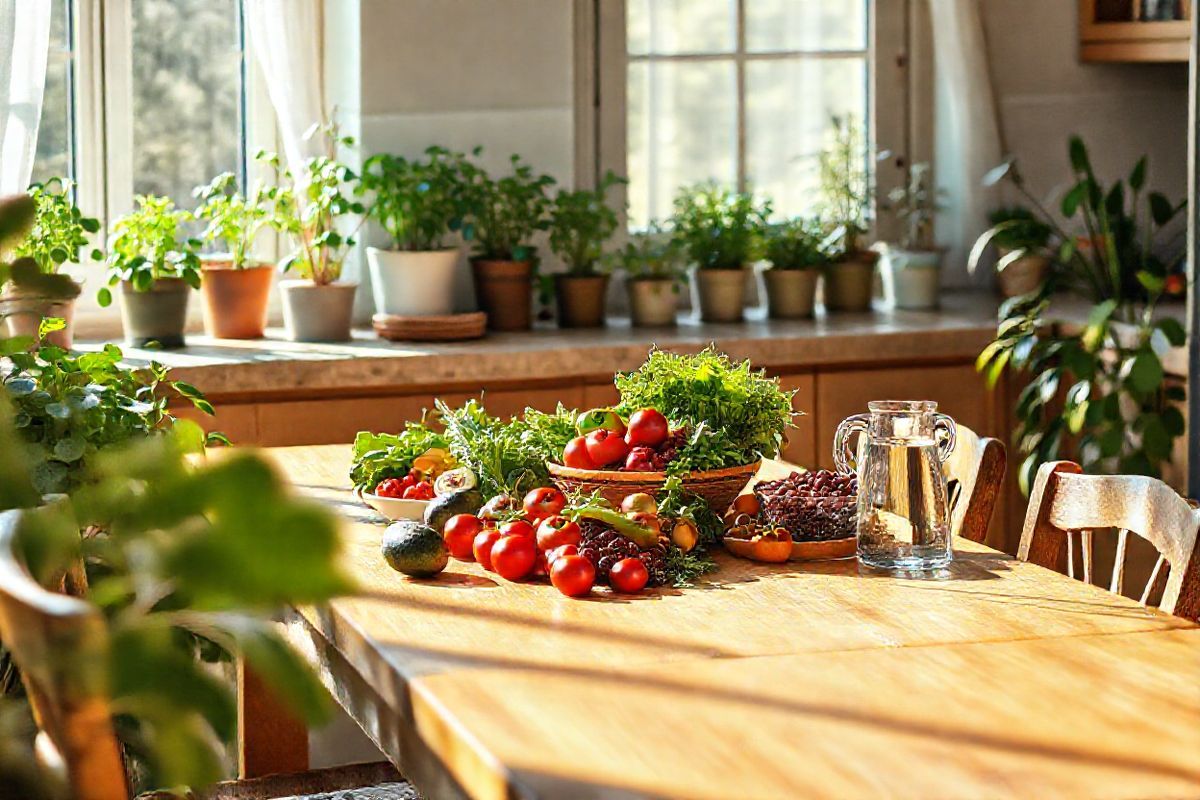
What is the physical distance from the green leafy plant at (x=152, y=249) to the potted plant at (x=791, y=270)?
Answer: 1.42m

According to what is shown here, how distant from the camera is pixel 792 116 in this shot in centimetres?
437

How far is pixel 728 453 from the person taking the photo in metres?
2.05

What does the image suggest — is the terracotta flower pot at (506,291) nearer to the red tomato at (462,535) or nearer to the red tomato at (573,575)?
the red tomato at (462,535)

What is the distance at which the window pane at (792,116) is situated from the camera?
435cm

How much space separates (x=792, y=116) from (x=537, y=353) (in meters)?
1.25

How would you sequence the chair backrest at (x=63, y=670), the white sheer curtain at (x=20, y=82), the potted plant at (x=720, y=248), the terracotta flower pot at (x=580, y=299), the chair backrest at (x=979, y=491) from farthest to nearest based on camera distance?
the potted plant at (x=720, y=248), the terracotta flower pot at (x=580, y=299), the white sheer curtain at (x=20, y=82), the chair backrest at (x=979, y=491), the chair backrest at (x=63, y=670)

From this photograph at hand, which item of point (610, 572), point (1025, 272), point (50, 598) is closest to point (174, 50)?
point (1025, 272)

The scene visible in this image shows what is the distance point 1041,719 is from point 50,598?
913mm

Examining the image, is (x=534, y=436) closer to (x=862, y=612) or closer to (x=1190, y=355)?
(x=862, y=612)

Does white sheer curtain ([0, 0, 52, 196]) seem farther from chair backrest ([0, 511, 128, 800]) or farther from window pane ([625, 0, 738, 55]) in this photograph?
chair backrest ([0, 511, 128, 800])

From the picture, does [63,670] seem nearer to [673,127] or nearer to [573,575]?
[573,575]

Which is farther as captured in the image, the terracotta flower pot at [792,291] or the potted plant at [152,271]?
the terracotta flower pot at [792,291]

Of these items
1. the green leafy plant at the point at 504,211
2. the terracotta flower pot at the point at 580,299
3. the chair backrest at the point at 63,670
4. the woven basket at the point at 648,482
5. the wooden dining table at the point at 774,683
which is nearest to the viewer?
the chair backrest at the point at 63,670

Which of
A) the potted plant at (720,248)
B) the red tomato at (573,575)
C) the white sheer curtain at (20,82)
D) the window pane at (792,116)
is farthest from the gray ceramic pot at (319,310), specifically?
the red tomato at (573,575)
